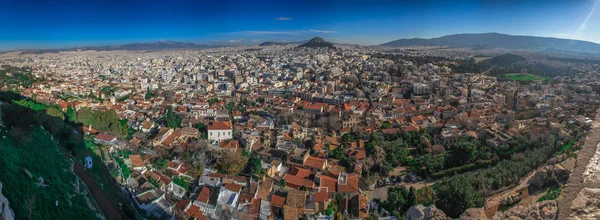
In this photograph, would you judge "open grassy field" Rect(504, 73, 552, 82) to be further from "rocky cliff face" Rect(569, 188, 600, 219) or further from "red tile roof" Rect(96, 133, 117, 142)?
"rocky cliff face" Rect(569, 188, 600, 219)

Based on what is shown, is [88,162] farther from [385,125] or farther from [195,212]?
[385,125]

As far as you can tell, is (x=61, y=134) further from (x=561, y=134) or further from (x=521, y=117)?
(x=521, y=117)

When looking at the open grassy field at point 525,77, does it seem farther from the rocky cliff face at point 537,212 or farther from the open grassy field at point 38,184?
the open grassy field at point 38,184

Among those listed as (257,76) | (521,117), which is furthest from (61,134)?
(257,76)

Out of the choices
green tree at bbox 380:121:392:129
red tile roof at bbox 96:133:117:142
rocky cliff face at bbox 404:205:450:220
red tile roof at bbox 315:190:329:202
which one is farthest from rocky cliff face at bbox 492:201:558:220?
green tree at bbox 380:121:392:129

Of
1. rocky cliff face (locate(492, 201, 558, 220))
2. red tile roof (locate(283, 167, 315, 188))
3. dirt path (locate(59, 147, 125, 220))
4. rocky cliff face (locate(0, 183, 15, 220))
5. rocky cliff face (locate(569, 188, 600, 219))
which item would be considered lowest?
red tile roof (locate(283, 167, 315, 188))

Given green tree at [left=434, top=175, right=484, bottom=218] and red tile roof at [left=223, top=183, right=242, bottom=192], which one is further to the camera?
red tile roof at [left=223, top=183, right=242, bottom=192]
